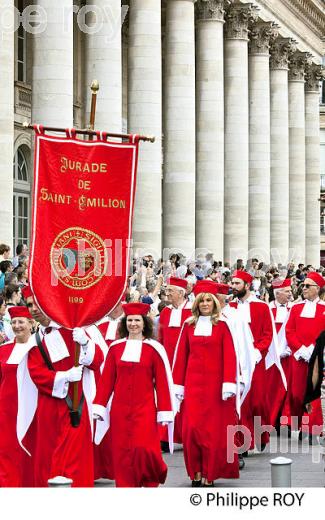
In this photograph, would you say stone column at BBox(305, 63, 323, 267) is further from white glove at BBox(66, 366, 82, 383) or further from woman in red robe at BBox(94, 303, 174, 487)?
white glove at BBox(66, 366, 82, 383)

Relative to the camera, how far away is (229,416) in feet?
45.5

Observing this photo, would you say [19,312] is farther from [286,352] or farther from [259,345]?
[286,352]

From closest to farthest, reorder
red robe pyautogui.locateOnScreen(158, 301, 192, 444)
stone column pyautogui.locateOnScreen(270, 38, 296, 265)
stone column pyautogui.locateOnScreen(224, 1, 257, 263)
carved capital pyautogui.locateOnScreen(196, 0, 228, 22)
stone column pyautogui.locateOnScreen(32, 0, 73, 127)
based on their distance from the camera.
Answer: red robe pyautogui.locateOnScreen(158, 301, 192, 444), stone column pyautogui.locateOnScreen(32, 0, 73, 127), carved capital pyautogui.locateOnScreen(196, 0, 228, 22), stone column pyautogui.locateOnScreen(224, 1, 257, 263), stone column pyautogui.locateOnScreen(270, 38, 296, 265)

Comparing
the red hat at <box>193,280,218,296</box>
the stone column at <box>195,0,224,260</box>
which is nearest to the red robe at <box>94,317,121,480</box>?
the red hat at <box>193,280,218,296</box>

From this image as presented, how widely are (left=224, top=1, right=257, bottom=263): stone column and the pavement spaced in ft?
94.6

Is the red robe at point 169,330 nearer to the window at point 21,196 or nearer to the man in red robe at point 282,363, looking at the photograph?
the man in red robe at point 282,363

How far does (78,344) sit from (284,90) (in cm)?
4383

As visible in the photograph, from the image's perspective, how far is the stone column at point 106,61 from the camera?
32500 millimetres

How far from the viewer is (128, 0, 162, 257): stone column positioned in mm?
36094

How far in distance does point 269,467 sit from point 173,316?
9.45 feet

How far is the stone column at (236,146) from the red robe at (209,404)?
32771mm

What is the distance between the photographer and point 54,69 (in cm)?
2888

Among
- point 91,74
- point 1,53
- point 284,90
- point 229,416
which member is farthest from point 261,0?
point 229,416

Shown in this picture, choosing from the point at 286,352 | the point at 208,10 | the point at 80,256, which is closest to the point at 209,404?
the point at 80,256
